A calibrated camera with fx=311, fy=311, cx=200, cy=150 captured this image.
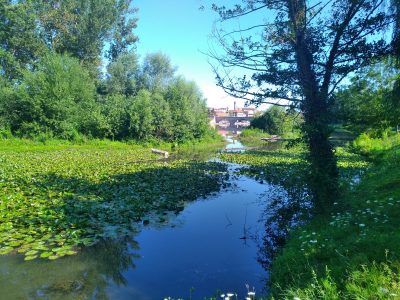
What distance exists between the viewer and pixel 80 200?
32.4 feet

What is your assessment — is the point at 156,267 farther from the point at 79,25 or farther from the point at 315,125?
the point at 79,25

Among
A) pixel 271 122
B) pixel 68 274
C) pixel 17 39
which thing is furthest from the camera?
pixel 271 122

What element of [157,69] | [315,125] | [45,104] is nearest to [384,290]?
[315,125]

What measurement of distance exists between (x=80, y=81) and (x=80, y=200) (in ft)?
85.9

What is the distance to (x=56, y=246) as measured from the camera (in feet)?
22.1

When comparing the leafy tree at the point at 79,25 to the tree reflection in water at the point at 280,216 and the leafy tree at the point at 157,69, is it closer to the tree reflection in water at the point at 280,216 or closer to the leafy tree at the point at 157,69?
the leafy tree at the point at 157,69

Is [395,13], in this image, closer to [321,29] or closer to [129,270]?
[321,29]

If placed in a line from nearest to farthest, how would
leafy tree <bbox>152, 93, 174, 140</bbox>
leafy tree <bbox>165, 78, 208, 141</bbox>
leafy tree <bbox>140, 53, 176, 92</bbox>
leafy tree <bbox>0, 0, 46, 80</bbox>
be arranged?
leafy tree <bbox>152, 93, 174, 140</bbox> → leafy tree <bbox>0, 0, 46, 80</bbox> → leafy tree <bbox>165, 78, 208, 141</bbox> → leafy tree <bbox>140, 53, 176, 92</bbox>

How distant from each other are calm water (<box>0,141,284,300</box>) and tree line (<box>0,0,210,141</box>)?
79.1 feet

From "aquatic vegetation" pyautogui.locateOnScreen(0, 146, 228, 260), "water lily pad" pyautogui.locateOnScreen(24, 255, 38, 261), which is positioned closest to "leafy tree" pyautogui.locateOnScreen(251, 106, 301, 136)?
"aquatic vegetation" pyautogui.locateOnScreen(0, 146, 228, 260)

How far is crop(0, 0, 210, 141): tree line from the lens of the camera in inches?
1141

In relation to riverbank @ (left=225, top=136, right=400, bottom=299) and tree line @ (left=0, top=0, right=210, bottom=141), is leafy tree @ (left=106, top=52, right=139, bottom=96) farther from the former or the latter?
riverbank @ (left=225, top=136, right=400, bottom=299)

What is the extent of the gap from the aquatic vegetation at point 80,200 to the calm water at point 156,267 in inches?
16.1

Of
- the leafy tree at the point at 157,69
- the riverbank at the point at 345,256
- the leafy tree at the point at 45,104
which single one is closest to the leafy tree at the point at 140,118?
the leafy tree at the point at 45,104
